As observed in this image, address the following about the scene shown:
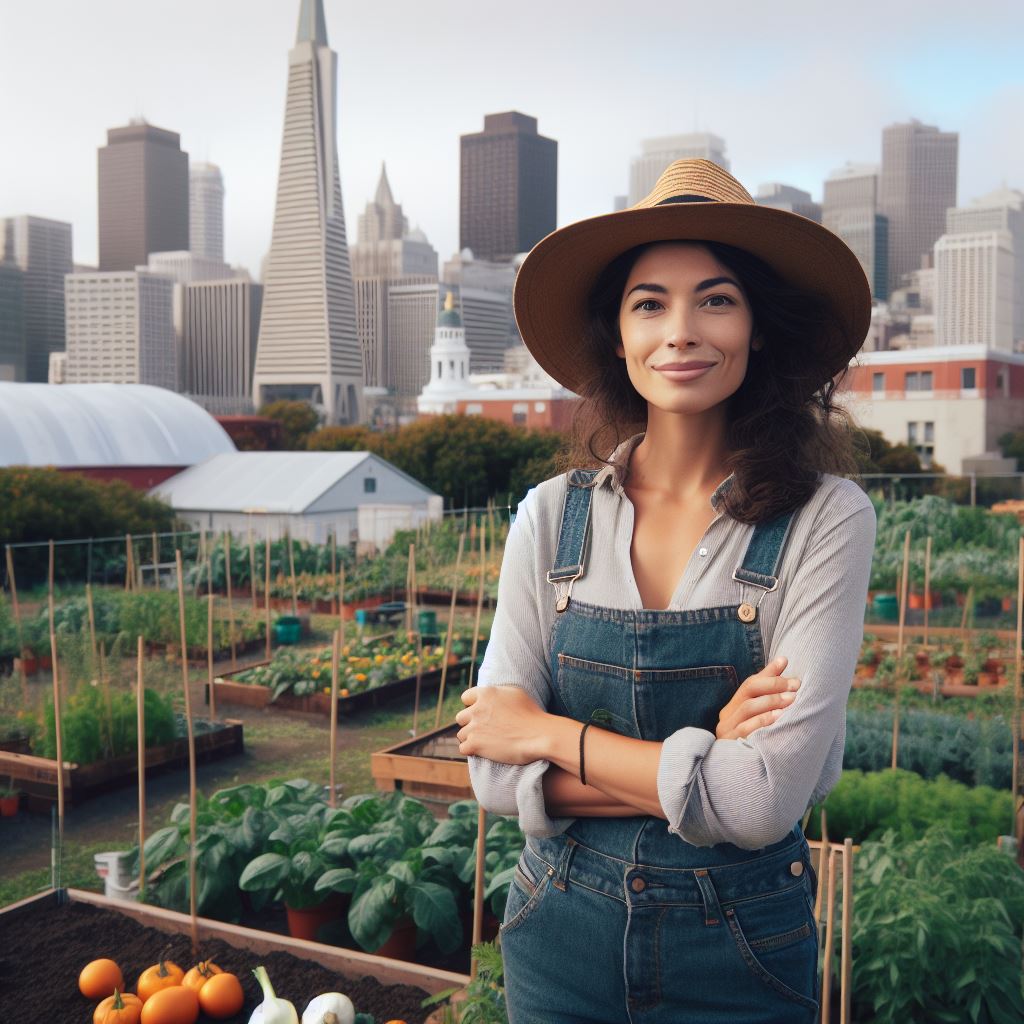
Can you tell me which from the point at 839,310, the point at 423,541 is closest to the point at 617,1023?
the point at 839,310

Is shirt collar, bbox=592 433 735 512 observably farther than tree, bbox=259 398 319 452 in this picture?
No

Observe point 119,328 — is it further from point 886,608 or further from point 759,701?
point 759,701

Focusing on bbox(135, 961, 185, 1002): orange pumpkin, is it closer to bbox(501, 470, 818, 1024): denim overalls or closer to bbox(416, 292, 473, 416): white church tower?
bbox(501, 470, 818, 1024): denim overalls

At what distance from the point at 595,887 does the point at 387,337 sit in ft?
427

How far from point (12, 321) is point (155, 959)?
5571 inches

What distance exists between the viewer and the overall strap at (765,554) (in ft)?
4.86

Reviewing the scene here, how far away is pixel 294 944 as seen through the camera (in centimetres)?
339

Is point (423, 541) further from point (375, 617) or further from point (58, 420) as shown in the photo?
point (58, 420)

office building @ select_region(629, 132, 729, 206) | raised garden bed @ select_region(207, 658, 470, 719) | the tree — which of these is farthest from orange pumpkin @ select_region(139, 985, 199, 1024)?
office building @ select_region(629, 132, 729, 206)

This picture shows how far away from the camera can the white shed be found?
733 inches

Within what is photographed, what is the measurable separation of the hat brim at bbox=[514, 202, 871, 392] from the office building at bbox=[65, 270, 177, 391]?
12568cm

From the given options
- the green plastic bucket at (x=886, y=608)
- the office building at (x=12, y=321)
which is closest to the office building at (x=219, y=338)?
the office building at (x=12, y=321)

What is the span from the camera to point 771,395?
165cm

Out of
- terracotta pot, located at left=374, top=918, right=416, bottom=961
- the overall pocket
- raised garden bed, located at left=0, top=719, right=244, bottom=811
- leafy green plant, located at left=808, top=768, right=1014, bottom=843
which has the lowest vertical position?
raised garden bed, located at left=0, top=719, right=244, bottom=811
